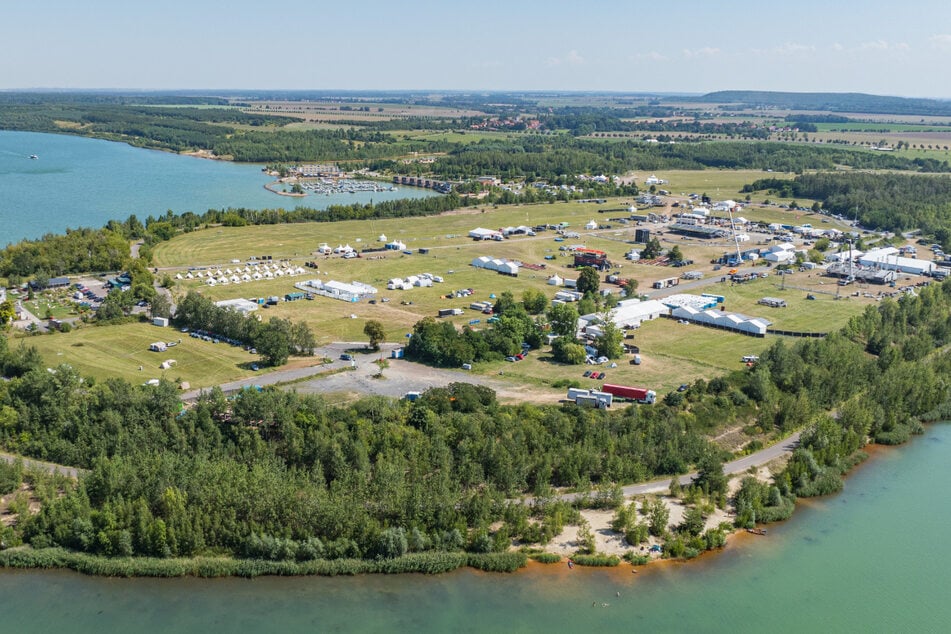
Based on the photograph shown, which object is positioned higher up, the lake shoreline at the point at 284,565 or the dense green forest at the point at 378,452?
the dense green forest at the point at 378,452

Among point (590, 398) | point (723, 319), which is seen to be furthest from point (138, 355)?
point (723, 319)

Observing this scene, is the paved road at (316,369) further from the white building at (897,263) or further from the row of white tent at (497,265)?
the white building at (897,263)

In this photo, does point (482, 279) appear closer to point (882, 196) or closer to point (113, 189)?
point (882, 196)

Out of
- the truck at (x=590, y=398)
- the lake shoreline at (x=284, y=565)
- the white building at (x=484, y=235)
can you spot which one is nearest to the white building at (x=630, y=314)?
the truck at (x=590, y=398)

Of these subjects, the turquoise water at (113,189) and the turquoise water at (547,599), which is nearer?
the turquoise water at (547,599)

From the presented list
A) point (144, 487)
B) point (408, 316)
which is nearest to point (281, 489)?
point (144, 487)

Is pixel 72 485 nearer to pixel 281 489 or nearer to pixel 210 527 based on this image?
pixel 210 527

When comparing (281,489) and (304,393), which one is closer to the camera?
(281,489)

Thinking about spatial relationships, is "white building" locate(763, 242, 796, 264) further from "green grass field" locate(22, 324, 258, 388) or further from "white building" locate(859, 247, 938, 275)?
"green grass field" locate(22, 324, 258, 388)
